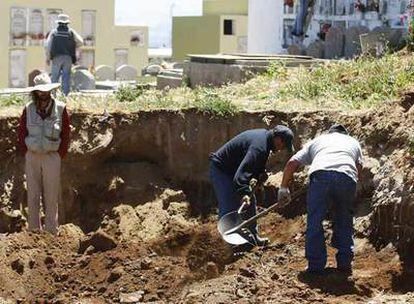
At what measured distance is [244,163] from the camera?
9.13m

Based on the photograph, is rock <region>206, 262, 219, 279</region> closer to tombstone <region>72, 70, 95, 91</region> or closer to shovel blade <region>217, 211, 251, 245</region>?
shovel blade <region>217, 211, 251, 245</region>

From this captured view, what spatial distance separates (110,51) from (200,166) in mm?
28256

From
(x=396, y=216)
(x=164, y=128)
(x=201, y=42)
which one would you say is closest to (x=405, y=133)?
(x=396, y=216)

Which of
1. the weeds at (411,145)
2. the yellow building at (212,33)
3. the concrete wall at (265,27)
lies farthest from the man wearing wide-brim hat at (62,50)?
the yellow building at (212,33)

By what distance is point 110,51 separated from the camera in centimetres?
3969

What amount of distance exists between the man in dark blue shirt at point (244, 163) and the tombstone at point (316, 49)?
9.73 metres

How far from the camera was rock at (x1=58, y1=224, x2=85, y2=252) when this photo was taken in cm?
1039

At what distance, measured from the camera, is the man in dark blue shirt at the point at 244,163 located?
9.09 meters

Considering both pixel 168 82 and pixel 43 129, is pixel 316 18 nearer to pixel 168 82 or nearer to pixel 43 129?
pixel 168 82

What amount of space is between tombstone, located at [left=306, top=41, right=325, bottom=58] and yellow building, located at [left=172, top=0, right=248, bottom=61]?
23.5 metres

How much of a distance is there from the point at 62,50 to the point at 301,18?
835 cm

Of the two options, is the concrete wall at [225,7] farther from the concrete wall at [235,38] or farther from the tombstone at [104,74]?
the tombstone at [104,74]

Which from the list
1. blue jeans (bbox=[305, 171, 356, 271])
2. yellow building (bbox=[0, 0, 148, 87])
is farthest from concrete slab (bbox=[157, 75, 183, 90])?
yellow building (bbox=[0, 0, 148, 87])

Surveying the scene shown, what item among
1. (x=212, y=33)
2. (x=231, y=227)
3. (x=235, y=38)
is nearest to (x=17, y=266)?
(x=231, y=227)
